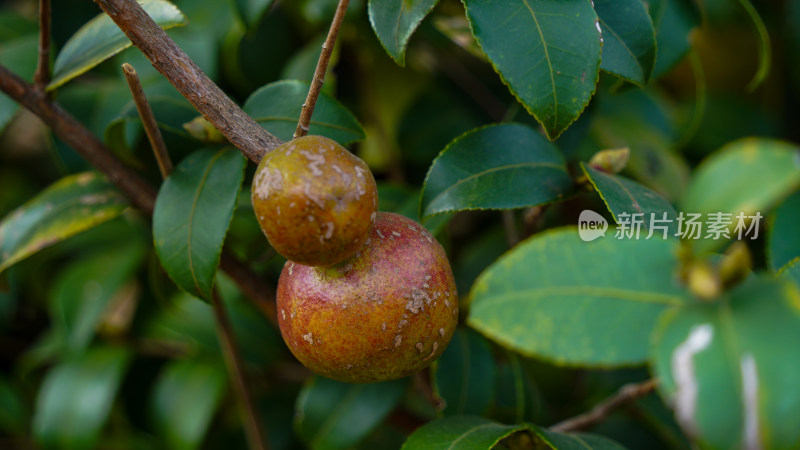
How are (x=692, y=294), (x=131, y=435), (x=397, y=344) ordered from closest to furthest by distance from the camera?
(x=692, y=294)
(x=397, y=344)
(x=131, y=435)

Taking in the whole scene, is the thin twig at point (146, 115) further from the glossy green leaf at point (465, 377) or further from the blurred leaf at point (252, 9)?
the glossy green leaf at point (465, 377)

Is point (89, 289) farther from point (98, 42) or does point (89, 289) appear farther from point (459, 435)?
point (459, 435)

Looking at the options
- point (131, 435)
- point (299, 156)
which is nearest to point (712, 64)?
point (299, 156)

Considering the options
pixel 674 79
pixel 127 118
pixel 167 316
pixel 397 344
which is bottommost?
pixel 167 316

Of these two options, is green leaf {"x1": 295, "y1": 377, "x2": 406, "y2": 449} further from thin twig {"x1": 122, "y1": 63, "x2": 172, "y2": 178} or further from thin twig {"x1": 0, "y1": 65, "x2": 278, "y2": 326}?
thin twig {"x1": 122, "y1": 63, "x2": 172, "y2": 178}

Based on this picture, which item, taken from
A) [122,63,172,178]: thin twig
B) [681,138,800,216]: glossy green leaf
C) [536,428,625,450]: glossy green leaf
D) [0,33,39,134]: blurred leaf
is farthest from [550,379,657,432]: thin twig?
[0,33,39,134]: blurred leaf

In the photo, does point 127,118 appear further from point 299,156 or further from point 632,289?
point 632,289
